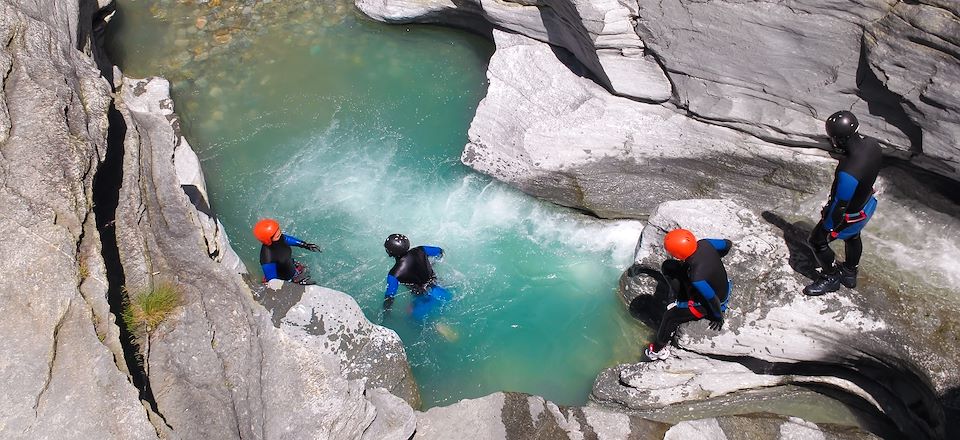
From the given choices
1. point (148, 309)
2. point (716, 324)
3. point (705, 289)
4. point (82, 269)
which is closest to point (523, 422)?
point (705, 289)

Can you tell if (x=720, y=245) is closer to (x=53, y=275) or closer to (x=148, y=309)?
(x=148, y=309)

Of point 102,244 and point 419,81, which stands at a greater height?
point 102,244

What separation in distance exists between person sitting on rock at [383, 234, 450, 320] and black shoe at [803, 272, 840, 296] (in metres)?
4.15

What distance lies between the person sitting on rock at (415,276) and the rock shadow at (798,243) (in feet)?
13.4

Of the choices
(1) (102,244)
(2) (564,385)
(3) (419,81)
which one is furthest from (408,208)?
(1) (102,244)

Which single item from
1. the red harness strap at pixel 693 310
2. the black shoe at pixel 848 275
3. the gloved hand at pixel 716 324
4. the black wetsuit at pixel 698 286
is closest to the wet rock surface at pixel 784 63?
the black shoe at pixel 848 275

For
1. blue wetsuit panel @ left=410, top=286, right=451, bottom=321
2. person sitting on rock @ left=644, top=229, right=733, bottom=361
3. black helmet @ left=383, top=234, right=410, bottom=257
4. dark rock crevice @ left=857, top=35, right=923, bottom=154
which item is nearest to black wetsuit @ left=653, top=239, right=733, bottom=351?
person sitting on rock @ left=644, top=229, right=733, bottom=361

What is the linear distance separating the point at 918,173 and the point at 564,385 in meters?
4.75

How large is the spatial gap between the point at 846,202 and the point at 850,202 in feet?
0.24

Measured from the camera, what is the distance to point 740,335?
25.1 feet

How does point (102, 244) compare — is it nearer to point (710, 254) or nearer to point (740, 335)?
point (710, 254)

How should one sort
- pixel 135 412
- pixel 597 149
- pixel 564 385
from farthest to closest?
pixel 597 149 → pixel 564 385 → pixel 135 412

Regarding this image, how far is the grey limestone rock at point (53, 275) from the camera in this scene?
4957 millimetres

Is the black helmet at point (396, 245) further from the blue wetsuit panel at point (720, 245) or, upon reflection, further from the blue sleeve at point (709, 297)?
the blue wetsuit panel at point (720, 245)
